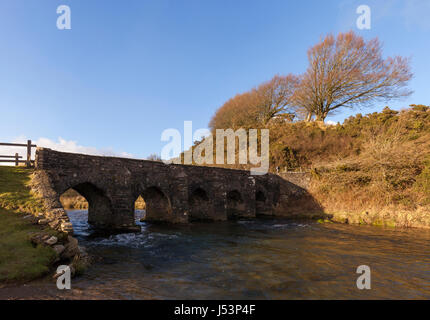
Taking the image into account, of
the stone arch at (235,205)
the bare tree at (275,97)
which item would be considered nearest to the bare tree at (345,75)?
the bare tree at (275,97)

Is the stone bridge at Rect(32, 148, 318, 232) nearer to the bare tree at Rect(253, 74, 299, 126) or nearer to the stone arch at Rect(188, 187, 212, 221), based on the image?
the stone arch at Rect(188, 187, 212, 221)

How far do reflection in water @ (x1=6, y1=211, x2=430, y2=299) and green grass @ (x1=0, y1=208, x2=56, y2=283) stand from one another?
72 centimetres

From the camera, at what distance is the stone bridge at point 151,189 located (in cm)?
1155

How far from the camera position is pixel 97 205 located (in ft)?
49.0

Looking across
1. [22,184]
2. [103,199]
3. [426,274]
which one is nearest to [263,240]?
[426,274]

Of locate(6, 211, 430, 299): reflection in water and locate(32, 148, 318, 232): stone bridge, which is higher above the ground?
locate(32, 148, 318, 232): stone bridge

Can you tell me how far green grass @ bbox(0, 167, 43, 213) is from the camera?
8.94 meters

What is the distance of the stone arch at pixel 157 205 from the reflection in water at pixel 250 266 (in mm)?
3540

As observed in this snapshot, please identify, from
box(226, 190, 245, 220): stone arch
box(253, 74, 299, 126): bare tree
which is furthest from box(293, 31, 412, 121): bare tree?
box(226, 190, 245, 220): stone arch

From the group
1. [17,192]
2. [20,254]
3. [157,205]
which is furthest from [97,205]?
[20,254]

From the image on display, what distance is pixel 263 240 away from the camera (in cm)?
1259

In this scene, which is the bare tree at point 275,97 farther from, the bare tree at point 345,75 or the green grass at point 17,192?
the green grass at point 17,192

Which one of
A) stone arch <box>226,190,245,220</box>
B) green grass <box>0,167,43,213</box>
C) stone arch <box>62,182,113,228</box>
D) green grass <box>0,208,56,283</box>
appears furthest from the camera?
stone arch <box>226,190,245,220</box>
